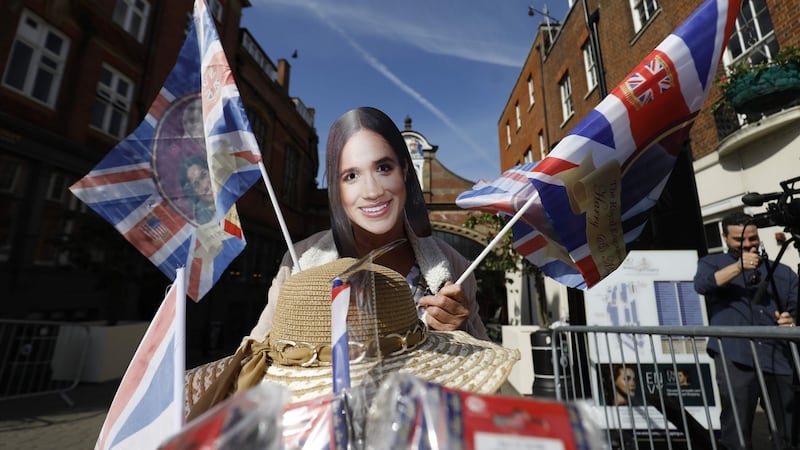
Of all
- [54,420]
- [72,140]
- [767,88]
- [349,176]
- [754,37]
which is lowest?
[54,420]

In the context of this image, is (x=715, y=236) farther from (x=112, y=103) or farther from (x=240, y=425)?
(x=112, y=103)

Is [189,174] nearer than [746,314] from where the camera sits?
Yes

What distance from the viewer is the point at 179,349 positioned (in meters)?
0.82

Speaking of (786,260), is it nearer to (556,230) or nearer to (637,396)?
(637,396)

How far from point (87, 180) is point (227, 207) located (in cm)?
97

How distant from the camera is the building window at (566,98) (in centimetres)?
1288

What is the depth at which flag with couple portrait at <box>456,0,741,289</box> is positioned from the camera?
1.65 meters

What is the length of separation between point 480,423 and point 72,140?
1047 cm

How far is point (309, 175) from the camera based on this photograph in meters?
17.9

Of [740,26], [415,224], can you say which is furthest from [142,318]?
[740,26]

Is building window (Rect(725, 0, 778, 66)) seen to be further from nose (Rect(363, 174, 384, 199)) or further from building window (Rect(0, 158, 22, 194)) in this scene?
building window (Rect(0, 158, 22, 194))

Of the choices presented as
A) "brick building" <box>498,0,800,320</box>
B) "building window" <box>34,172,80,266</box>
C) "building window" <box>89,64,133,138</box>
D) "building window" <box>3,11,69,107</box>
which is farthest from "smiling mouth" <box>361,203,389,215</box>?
"building window" <box>89,64,133,138</box>

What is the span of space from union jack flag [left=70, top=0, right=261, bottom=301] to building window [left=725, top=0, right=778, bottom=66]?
7.45 m

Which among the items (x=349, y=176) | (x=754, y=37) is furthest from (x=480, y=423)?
(x=754, y=37)
